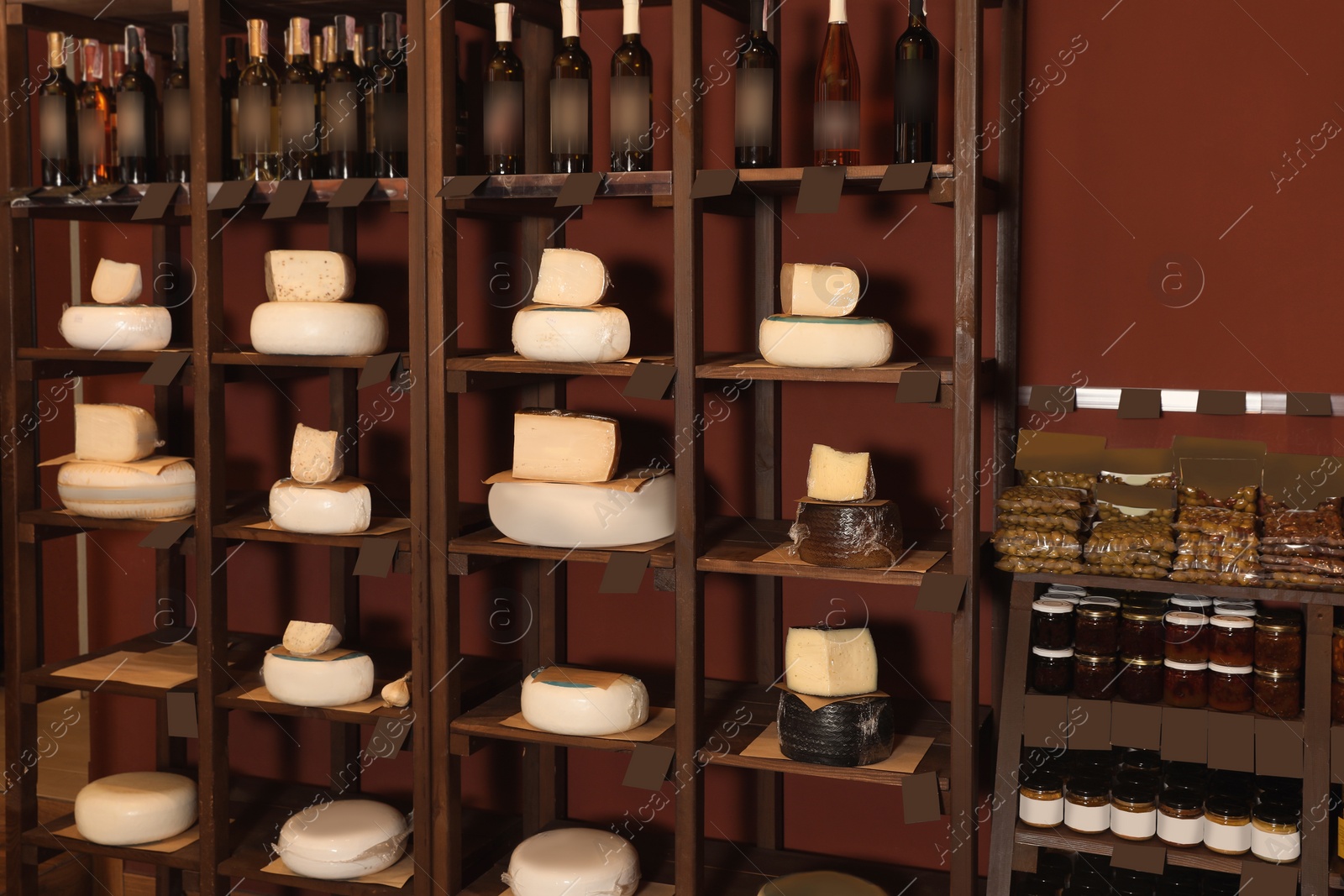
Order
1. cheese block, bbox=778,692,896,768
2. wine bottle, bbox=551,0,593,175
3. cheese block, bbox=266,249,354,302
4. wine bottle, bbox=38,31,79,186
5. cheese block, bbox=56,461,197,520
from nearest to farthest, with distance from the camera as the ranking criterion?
cheese block, bbox=778,692,896,768
wine bottle, bbox=551,0,593,175
cheese block, bbox=266,249,354,302
cheese block, bbox=56,461,197,520
wine bottle, bbox=38,31,79,186

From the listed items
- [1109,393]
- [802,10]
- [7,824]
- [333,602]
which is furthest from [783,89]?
[7,824]

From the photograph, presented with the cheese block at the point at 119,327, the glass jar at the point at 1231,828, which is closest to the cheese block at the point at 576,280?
the cheese block at the point at 119,327

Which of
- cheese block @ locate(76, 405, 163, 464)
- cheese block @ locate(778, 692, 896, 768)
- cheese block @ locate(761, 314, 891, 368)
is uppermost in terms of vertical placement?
cheese block @ locate(761, 314, 891, 368)

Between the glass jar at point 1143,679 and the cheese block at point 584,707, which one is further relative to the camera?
the cheese block at point 584,707

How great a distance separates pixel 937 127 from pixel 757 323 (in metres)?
0.53

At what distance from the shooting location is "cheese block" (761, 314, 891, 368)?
222 cm

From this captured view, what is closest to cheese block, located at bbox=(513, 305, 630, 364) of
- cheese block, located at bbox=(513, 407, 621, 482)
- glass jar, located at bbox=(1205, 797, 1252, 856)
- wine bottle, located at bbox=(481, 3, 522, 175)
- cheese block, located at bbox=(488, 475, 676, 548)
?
cheese block, located at bbox=(513, 407, 621, 482)

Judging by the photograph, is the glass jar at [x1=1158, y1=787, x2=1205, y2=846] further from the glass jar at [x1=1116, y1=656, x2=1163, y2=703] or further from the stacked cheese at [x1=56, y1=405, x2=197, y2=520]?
the stacked cheese at [x1=56, y1=405, x2=197, y2=520]

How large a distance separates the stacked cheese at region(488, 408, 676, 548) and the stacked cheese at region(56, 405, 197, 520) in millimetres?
787

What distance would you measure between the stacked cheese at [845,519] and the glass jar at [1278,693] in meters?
0.64

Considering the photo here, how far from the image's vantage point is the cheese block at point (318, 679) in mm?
2629

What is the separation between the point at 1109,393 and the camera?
2.48 m

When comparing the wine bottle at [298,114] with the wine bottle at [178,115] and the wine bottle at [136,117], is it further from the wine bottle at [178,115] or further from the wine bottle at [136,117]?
the wine bottle at [136,117]

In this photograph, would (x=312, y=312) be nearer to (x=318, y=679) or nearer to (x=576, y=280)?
(x=576, y=280)
